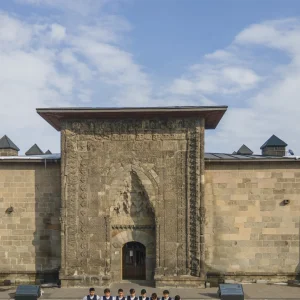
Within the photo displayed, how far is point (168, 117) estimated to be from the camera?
20.7m

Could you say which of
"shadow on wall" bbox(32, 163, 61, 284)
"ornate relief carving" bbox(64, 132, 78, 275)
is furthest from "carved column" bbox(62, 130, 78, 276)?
"shadow on wall" bbox(32, 163, 61, 284)

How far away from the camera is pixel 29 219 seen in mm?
21656

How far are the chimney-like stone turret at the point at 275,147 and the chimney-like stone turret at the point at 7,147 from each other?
15.3 m

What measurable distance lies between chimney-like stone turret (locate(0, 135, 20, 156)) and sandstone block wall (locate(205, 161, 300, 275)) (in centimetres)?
1230

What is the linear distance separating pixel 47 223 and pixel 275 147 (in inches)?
550

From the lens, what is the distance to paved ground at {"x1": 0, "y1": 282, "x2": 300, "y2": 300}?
59.5 feet

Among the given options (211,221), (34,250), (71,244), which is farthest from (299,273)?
(34,250)

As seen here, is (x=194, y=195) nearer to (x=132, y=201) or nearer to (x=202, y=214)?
(x=202, y=214)

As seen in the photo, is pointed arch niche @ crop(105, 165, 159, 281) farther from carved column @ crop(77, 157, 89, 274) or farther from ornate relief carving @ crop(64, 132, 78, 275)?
ornate relief carving @ crop(64, 132, 78, 275)

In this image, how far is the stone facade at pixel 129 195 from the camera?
66.2 feet

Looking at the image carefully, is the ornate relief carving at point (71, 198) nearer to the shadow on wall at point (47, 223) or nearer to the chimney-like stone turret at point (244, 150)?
→ the shadow on wall at point (47, 223)

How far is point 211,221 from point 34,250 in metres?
8.74

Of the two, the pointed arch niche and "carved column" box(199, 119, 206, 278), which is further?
the pointed arch niche

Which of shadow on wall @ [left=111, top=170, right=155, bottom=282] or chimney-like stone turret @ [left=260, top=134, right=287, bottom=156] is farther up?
chimney-like stone turret @ [left=260, top=134, right=287, bottom=156]
